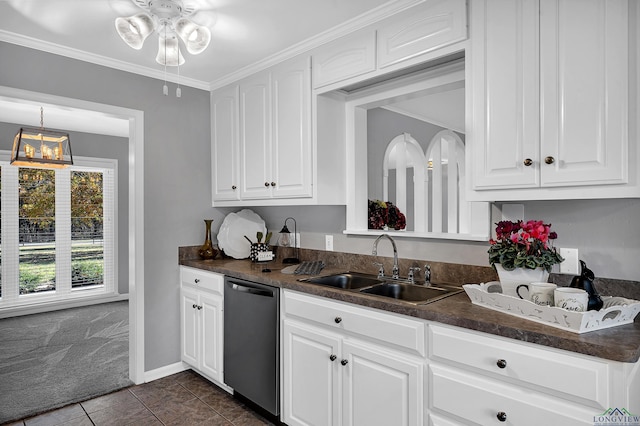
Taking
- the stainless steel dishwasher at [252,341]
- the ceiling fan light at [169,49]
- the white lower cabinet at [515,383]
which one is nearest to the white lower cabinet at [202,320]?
the stainless steel dishwasher at [252,341]

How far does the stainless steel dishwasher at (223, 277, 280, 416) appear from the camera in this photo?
236 centimetres

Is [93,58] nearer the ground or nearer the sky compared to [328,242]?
nearer the sky

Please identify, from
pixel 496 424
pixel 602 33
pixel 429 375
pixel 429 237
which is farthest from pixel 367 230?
pixel 602 33

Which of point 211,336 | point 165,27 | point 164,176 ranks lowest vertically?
point 211,336

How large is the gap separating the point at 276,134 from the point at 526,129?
64.5 inches

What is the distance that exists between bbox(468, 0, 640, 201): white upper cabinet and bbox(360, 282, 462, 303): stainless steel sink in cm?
56

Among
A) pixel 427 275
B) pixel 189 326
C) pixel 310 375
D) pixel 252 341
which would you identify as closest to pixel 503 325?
pixel 427 275

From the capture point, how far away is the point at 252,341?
2.51 m

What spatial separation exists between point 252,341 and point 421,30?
6.66 ft

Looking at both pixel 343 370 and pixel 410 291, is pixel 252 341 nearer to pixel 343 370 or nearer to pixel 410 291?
pixel 343 370

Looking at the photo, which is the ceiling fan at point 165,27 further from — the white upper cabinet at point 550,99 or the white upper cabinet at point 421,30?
the white upper cabinet at point 550,99

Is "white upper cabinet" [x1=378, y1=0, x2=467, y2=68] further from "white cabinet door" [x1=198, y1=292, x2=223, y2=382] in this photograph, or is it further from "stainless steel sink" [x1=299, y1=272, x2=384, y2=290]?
"white cabinet door" [x1=198, y1=292, x2=223, y2=382]

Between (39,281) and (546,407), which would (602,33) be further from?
(39,281)

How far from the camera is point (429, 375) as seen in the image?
65.6 inches
